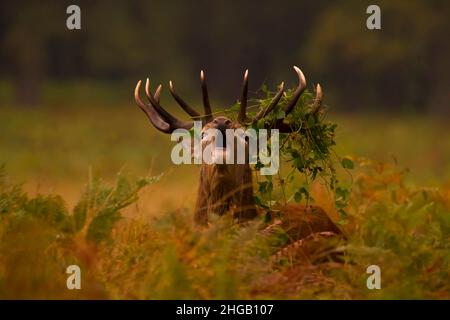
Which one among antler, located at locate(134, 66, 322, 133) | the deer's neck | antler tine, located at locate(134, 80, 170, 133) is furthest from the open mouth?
antler tine, located at locate(134, 80, 170, 133)

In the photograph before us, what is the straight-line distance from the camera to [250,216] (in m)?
8.23

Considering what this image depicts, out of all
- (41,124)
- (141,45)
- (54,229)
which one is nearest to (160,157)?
(41,124)

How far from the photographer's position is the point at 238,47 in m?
47.0

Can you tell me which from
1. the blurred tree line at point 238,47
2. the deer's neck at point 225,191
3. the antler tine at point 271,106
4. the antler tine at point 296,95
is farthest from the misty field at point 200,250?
the blurred tree line at point 238,47

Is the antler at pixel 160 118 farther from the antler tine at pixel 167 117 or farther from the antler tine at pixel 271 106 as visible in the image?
the antler tine at pixel 271 106

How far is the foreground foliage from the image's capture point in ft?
20.8

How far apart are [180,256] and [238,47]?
134ft

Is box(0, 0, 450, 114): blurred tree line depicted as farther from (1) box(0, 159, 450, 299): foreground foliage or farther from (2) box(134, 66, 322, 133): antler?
(1) box(0, 159, 450, 299): foreground foliage

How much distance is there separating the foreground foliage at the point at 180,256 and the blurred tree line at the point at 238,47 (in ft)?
111

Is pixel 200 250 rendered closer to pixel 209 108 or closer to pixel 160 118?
pixel 209 108

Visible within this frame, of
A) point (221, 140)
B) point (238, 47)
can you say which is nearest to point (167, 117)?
point (221, 140)

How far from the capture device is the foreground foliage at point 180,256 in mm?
6336
